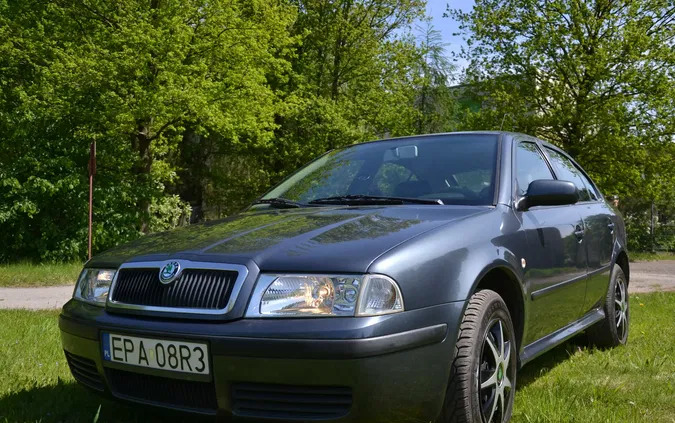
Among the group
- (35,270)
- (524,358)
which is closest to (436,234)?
(524,358)

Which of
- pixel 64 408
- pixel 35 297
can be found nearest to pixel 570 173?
pixel 64 408

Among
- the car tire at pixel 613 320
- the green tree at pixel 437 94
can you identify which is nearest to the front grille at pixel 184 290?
the car tire at pixel 613 320

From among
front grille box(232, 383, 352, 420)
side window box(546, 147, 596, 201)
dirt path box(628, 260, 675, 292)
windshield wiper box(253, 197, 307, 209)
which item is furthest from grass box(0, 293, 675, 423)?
dirt path box(628, 260, 675, 292)

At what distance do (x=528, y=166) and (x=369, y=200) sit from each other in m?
1.15

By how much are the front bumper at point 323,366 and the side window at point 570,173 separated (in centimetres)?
245

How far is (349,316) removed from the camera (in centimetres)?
240

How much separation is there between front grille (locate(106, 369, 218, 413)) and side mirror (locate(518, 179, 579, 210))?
1.94 m

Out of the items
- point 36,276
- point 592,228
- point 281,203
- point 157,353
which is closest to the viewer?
point 157,353

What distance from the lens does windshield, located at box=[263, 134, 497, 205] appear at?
361cm

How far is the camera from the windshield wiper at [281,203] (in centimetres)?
382

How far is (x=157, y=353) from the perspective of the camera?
2.60 m

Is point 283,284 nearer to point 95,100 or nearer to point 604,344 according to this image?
point 604,344

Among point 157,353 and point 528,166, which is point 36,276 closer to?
point 528,166

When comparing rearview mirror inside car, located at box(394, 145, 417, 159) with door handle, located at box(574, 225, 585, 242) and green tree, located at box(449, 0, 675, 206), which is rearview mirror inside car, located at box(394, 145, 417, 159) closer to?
door handle, located at box(574, 225, 585, 242)
